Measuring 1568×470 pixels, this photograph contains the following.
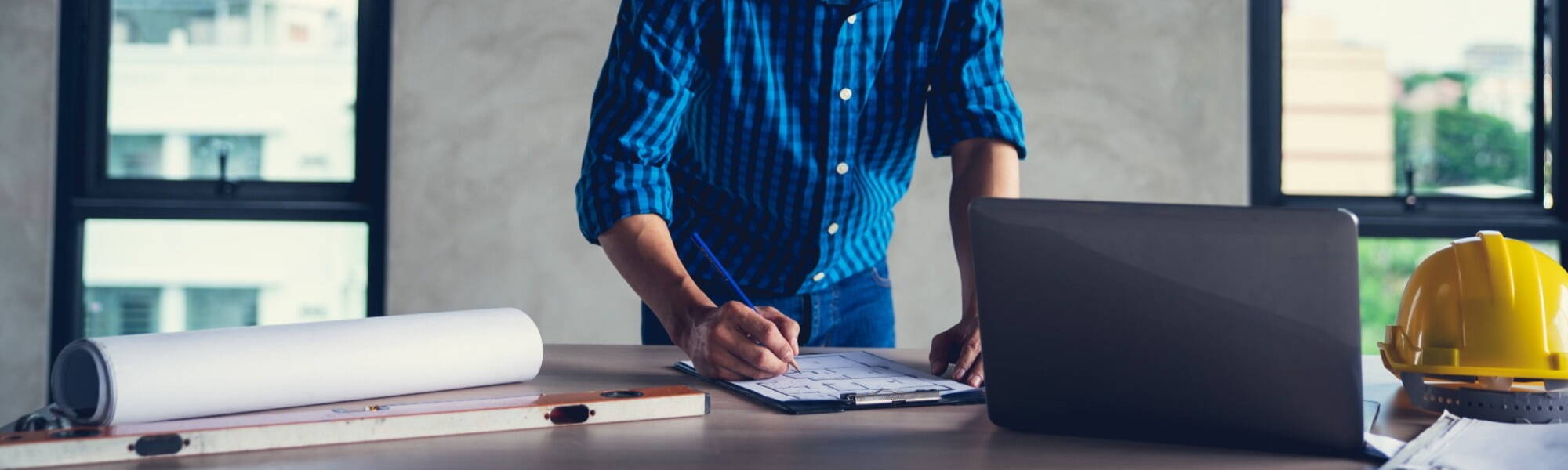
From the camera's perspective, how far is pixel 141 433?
0.77 m

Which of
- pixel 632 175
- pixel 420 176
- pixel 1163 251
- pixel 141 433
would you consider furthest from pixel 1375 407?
pixel 420 176

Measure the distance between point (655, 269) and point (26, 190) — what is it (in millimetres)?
2160

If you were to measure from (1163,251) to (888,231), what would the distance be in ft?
3.16

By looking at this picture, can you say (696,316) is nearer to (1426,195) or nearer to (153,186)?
(153,186)

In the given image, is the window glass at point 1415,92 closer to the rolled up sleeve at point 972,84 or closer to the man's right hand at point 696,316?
the rolled up sleeve at point 972,84

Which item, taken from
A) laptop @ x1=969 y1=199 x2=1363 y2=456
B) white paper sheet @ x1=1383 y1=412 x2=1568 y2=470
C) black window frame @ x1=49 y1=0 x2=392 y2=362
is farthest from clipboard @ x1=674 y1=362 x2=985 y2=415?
black window frame @ x1=49 y1=0 x2=392 y2=362

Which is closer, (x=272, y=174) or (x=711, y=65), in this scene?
(x=711, y=65)

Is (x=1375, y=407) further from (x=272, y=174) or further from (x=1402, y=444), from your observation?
(x=272, y=174)

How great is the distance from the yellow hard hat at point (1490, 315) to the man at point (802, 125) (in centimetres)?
52

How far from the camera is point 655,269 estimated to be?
1297 millimetres

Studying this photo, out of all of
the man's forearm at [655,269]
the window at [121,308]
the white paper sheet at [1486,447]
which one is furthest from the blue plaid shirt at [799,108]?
the window at [121,308]

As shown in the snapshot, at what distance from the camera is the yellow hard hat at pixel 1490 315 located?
3.11 ft

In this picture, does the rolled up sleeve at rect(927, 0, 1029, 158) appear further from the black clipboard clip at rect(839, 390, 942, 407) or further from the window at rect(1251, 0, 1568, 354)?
the window at rect(1251, 0, 1568, 354)

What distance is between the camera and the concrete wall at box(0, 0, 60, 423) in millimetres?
2676
